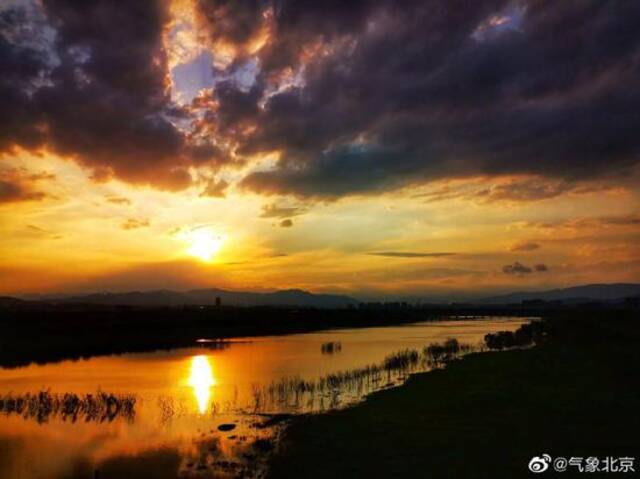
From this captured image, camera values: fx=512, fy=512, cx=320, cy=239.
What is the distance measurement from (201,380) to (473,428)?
1172 inches

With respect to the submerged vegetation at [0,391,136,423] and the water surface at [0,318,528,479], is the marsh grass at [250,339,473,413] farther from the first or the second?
the submerged vegetation at [0,391,136,423]

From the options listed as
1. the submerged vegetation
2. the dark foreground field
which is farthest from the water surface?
the dark foreground field

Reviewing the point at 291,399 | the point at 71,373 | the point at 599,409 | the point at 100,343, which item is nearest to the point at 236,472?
the point at 291,399

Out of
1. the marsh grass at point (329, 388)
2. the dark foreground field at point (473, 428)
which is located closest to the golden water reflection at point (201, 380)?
Result: the marsh grass at point (329, 388)

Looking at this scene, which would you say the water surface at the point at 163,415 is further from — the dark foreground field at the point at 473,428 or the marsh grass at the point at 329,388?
the dark foreground field at the point at 473,428

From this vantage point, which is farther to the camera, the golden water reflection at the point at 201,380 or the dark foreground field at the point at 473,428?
the golden water reflection at the point at 201,380

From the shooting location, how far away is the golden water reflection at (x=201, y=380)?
36594 millimetres

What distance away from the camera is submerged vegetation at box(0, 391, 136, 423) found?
3212cm

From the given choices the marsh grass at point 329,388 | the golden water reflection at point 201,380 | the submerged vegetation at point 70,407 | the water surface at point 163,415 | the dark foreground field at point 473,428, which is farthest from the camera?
the golden water reflection at point 201,380

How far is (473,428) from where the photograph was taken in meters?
23.8

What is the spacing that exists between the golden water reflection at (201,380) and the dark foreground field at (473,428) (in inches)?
426

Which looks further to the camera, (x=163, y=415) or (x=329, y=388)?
(x=329, y=388)

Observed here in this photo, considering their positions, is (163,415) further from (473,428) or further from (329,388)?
(473,428)

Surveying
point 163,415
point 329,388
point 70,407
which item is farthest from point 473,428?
point 70,407
